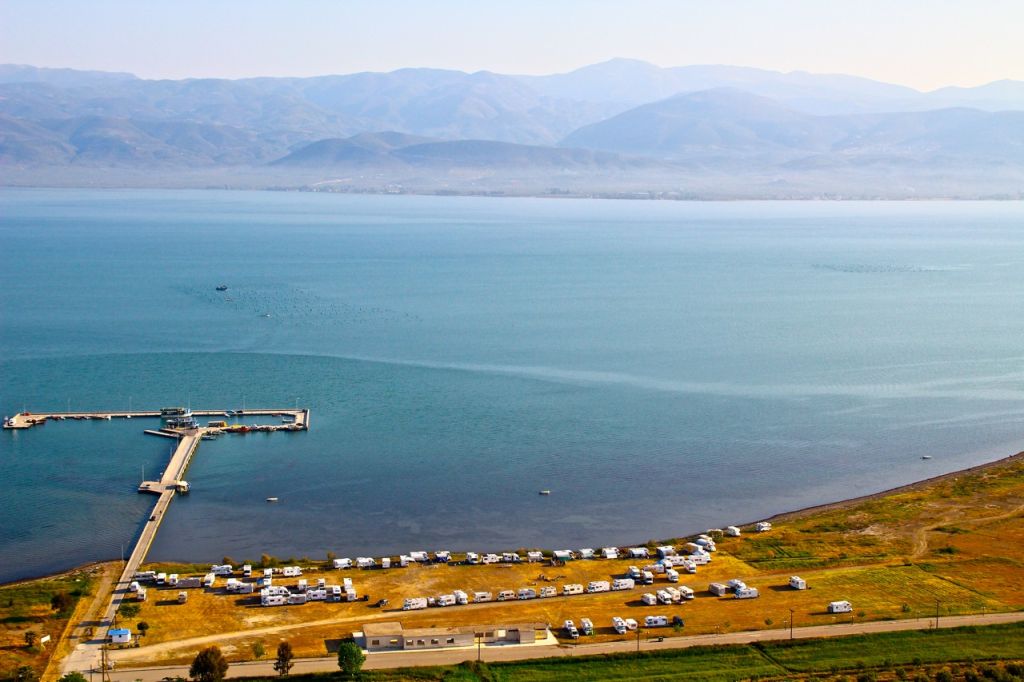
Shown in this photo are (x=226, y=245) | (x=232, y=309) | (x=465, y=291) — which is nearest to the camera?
(x=232, y=309)

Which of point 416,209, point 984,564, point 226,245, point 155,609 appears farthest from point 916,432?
point 416,209

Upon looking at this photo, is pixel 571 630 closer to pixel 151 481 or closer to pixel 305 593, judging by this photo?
pixel 305 593

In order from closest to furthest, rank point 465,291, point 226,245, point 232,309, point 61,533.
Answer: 1. point 61,533
2. point 232,309
3. point 465,291
4. point 226,245

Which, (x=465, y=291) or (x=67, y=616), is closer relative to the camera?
(x=67, y=616)

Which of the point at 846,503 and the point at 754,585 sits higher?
the point at 754,585

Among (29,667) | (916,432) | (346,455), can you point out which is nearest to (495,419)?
(346,455)

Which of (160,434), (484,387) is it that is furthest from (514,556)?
(484,387)

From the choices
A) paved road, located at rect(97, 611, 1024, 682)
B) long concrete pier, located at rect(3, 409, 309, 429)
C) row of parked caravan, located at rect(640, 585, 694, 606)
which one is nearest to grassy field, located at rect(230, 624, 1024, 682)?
paved road, located at rect(97, 611, 1024, 682)

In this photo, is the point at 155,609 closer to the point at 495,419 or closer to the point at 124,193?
the point at 495,419
